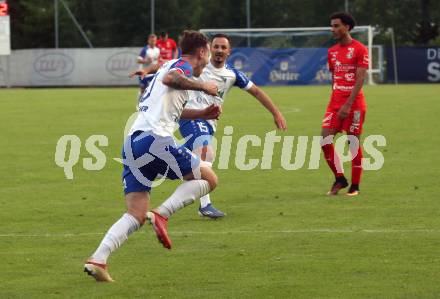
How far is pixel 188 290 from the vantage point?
8.10 meters

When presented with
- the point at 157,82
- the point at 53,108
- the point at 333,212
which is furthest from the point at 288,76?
the point at 157,82

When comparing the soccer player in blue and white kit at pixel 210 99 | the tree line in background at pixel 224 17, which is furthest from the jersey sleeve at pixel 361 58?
the tree line in background at pixel 224 17

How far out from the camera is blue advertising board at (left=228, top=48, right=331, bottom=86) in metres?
48.6

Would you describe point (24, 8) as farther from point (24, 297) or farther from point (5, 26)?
point (24, 297)

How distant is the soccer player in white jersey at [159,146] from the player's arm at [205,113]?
10.8 inches

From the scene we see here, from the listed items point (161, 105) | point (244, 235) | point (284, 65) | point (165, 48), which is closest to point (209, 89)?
point (161, 105)

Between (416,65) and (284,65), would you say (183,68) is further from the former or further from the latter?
(416,65)

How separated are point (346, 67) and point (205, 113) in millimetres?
5079

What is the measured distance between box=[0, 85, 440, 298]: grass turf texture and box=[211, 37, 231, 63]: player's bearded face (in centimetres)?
169

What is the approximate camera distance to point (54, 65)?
53.1 metres

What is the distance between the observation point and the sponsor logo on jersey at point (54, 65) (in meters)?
53.0

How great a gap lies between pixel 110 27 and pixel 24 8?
7054 mm

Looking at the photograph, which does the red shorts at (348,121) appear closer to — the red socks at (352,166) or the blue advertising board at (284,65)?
the red socks at (352,166)

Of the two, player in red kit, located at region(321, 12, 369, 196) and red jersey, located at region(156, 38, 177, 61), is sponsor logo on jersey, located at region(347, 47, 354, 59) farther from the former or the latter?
red jersey, located at region(156, 38, 177, 61)
